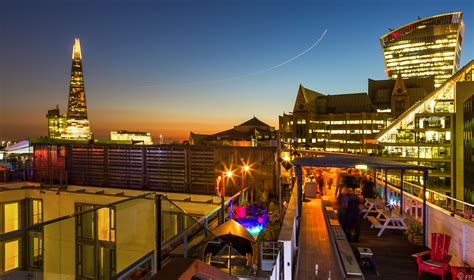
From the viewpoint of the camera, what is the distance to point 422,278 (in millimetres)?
6316

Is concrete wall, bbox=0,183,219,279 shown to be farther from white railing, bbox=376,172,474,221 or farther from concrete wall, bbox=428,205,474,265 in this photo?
white railing, bbox=376,172,474,221

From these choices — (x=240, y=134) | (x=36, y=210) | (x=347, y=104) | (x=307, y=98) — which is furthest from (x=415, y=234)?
(x=347, y=104)

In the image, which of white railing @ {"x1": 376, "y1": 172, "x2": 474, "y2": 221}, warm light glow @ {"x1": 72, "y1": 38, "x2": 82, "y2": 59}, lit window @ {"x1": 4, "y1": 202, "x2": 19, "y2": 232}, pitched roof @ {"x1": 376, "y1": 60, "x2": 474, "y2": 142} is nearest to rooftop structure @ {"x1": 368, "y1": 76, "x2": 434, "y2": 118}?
pitched roof @ {"x1": 376, "y1": 60, "x2": 474, "y2": 142}

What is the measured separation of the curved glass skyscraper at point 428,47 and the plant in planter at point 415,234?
15404cm

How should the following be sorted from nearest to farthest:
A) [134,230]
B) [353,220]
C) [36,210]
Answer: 1. [134,230]
2. [353,220]
3. [36,210]

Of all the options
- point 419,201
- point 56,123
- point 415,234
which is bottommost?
point 415,234

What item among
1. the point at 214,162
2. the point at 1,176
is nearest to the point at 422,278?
the point at 214,162

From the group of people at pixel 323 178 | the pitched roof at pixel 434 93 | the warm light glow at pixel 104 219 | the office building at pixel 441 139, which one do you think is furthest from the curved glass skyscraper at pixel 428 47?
the warm light glow at pixel 104 219

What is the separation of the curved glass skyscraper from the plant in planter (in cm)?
15404

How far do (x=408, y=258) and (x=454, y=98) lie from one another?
2451 inches

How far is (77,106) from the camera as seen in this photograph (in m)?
176

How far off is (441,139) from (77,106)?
177 m

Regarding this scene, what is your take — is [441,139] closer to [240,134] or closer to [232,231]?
[240,134]

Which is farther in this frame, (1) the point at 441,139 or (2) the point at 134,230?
(1) the point at 441,139
